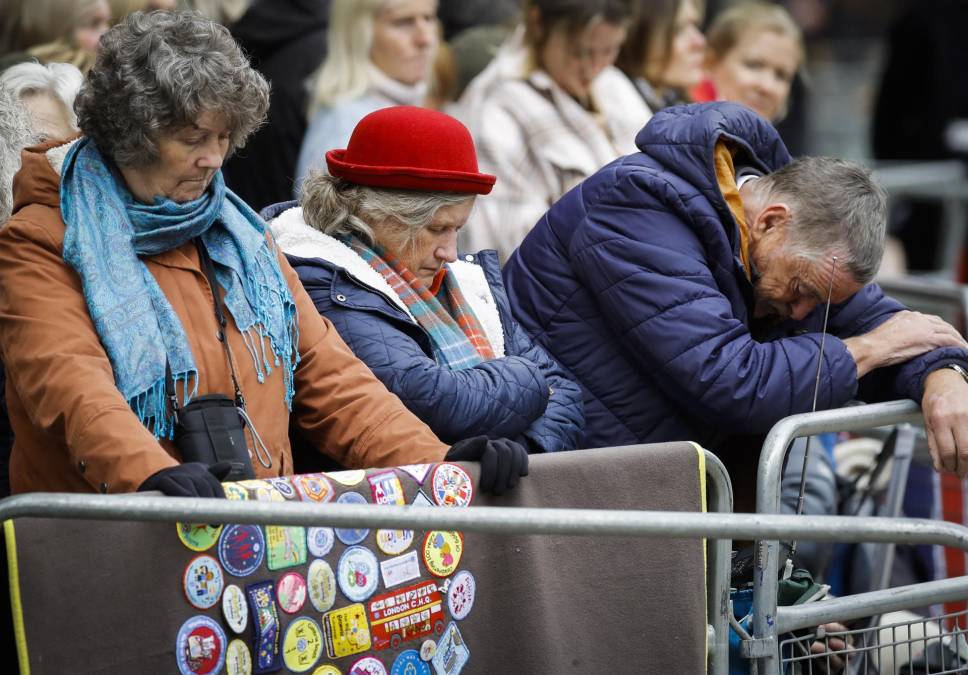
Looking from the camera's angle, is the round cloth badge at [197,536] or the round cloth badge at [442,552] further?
the round cloth badge at [442,552]

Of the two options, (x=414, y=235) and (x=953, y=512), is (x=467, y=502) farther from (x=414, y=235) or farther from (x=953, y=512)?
(x=953, y=512)

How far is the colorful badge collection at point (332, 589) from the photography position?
262 centimetres

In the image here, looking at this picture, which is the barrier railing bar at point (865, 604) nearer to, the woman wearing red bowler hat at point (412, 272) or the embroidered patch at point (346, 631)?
the woman wearing red bowler hat at point (412, 272)

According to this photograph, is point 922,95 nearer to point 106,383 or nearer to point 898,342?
point 898,342

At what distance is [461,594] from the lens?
9.45 feet


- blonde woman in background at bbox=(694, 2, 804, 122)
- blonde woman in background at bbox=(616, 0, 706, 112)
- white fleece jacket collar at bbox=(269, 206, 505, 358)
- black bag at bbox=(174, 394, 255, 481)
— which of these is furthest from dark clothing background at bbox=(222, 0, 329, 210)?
black bag at bbox=(174, 394, 255, 481)

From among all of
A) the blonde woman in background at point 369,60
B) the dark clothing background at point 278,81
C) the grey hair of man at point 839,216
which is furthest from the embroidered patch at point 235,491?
the dark clothing background at point 278,81

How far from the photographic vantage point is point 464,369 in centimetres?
345

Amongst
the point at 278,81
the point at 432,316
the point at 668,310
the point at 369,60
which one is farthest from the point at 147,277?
the point at 278,81

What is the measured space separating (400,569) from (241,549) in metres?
0.34

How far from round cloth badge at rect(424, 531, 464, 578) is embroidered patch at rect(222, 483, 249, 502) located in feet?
1.31

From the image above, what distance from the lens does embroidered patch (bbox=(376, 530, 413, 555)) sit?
2.79 m

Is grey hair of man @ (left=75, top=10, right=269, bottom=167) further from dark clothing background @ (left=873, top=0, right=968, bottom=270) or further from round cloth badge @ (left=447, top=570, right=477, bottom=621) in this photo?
dark clothing background @ (left=873, top=0, right=968, bottom=270)

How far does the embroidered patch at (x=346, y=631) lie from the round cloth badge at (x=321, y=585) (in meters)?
0.02
